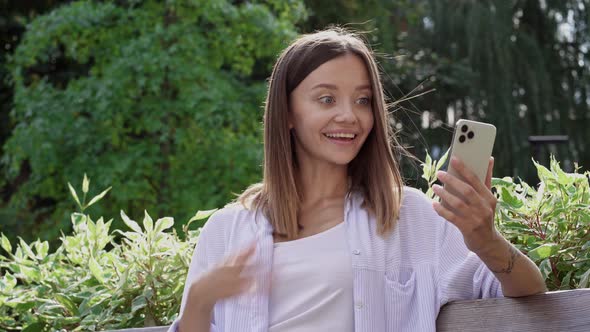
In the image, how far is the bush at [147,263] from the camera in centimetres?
205

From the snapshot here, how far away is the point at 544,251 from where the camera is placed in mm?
1964

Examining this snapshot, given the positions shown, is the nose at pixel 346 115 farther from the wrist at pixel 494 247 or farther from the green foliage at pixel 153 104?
the green foliage at pixel 153 104

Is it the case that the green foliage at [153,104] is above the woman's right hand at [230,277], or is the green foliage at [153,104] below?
below

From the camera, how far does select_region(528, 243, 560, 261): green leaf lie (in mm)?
1958

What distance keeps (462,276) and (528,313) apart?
0.64ft

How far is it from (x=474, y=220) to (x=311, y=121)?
0.69 meters

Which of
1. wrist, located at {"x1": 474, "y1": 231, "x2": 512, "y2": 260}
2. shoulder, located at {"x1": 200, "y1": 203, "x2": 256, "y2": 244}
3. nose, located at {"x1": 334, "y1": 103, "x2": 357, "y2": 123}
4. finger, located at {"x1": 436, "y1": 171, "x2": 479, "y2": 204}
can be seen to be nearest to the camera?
finger, located at {"x1": 436, "y1": 171, "x2": 479, "y2": 204}

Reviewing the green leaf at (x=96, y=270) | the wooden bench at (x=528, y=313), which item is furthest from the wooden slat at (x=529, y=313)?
the green leaf at (x=96, y=270)

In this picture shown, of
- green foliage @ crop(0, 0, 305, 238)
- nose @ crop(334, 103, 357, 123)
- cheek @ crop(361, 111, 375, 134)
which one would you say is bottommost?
green foliage @ crop(0, 0, 305, 238)

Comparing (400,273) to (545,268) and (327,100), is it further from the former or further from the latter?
(327,100)

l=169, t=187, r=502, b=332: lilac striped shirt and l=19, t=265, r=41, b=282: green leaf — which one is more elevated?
l=169, t=187, r=502, b=332: lilac striped shirt

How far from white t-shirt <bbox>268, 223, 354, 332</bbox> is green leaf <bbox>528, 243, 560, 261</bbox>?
1.26 ft

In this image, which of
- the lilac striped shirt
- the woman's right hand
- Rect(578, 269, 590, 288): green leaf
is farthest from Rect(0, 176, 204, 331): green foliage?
Rect(578, 269, 590, 288): green leaf

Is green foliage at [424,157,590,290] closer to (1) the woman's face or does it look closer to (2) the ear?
(1) the woman's face
